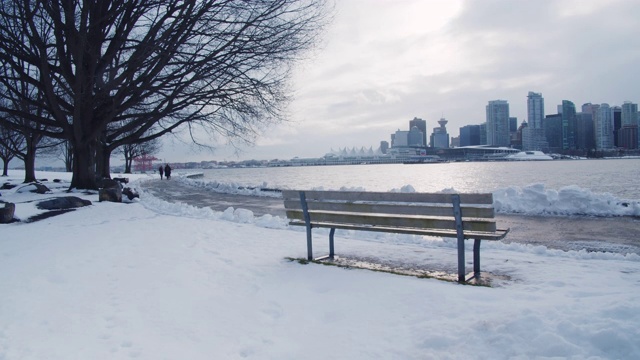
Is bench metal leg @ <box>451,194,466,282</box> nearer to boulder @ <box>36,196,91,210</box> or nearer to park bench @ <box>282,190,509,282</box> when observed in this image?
park bench @ <box>282,190,509,282</box>

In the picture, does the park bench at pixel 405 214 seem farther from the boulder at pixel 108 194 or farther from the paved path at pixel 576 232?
the boulder at pixel 108 194

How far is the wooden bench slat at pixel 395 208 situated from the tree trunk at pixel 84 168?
42.7 feet

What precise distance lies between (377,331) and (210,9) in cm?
1226

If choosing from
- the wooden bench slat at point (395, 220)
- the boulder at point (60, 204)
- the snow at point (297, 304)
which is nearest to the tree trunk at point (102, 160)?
the boulder at point (60, 204)

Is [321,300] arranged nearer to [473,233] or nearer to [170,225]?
[473,233]

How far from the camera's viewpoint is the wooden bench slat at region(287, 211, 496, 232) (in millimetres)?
4977

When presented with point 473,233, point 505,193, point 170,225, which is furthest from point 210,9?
point 473,233

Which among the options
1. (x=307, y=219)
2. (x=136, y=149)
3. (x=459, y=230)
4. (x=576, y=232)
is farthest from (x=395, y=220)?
(x=136, y=149)

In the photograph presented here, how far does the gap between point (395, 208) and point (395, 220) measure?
0.21m

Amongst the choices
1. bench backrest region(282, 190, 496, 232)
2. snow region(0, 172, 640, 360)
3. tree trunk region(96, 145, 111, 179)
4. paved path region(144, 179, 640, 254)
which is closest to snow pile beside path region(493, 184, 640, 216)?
paved path region(144, 179, 640, 254)

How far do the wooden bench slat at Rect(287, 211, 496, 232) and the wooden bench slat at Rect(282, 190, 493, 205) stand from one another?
0.69 ft

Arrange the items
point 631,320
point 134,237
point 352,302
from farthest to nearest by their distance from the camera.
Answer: point 134,237, point 352,302, point 631,320

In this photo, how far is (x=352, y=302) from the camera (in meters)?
4.44

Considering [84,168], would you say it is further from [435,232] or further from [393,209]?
[435,232]
